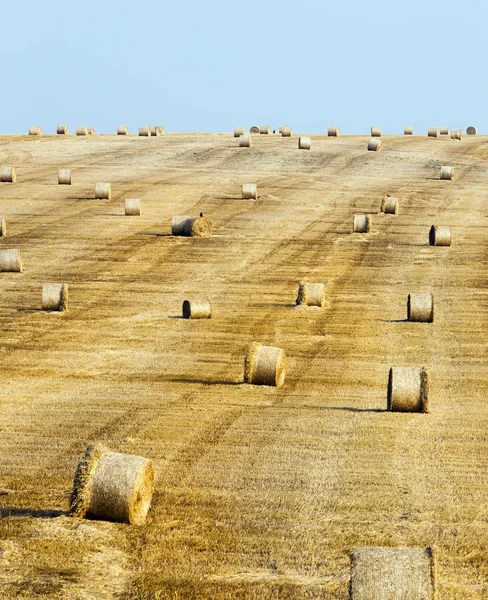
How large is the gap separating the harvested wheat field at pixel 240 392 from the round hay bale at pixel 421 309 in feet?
0.78

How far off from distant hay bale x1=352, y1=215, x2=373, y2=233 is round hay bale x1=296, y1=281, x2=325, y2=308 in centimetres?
1315

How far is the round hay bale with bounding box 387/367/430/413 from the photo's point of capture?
20.2 meters

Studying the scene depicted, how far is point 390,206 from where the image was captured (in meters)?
49.1

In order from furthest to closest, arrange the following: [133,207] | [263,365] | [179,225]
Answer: [133,207]
[179,225]
[263,365]

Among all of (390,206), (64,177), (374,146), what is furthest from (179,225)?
(374,146)

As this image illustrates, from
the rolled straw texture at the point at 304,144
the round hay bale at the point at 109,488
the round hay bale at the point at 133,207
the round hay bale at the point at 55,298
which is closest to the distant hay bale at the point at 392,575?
the round hay bale at the point at 109,488

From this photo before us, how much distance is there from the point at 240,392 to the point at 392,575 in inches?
457

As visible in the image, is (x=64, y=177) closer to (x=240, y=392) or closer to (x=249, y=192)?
(x=249, y=192)

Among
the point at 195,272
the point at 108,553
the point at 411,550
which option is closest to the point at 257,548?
the point at 108,553

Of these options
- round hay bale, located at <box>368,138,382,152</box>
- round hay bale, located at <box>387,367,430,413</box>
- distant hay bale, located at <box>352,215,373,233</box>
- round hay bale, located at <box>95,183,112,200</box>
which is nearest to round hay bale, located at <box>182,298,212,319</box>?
round hay bale, located at <box>387,367,430,413</box>

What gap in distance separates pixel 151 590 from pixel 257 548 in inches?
64.0

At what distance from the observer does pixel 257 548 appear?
13.6 metres

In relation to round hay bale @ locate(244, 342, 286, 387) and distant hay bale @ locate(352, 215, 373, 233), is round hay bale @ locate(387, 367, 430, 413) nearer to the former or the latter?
round hay bale @ locate(244, 342, 286, 387)

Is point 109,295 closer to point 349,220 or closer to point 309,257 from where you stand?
point 309,257
